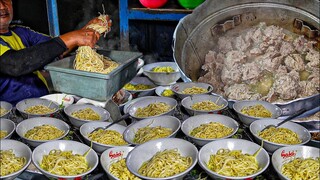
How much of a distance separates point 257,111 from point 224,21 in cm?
125

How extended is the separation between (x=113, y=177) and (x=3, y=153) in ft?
2.64

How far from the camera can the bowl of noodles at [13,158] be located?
7.24 ft

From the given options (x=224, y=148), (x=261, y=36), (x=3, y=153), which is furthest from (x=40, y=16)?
(x=224, y=148)

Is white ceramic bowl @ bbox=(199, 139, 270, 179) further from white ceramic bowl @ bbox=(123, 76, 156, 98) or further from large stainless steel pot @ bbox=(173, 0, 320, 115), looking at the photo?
white ceramic bowl @ bbox=(123, 76, 156, 98)

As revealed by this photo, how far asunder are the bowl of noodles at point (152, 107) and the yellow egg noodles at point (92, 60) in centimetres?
61

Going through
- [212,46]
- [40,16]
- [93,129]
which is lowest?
[93,129]

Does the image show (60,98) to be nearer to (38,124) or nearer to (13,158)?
(38,124)

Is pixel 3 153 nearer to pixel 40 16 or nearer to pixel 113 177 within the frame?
pixel 113 177

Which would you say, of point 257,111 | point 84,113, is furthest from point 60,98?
point 257,111

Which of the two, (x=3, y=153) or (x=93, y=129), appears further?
(x=93, y=129)

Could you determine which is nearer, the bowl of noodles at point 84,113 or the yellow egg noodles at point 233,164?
the yellow egg noodles at point 233,164

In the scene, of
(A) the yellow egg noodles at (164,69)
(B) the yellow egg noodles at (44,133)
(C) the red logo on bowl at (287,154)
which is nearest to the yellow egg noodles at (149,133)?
(B) the yellow egg noodles at (44,133)

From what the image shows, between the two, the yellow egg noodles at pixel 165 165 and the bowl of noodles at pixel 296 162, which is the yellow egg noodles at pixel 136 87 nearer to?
the yellow egg noodles at pixel 165 165

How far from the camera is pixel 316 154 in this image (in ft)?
8.17
